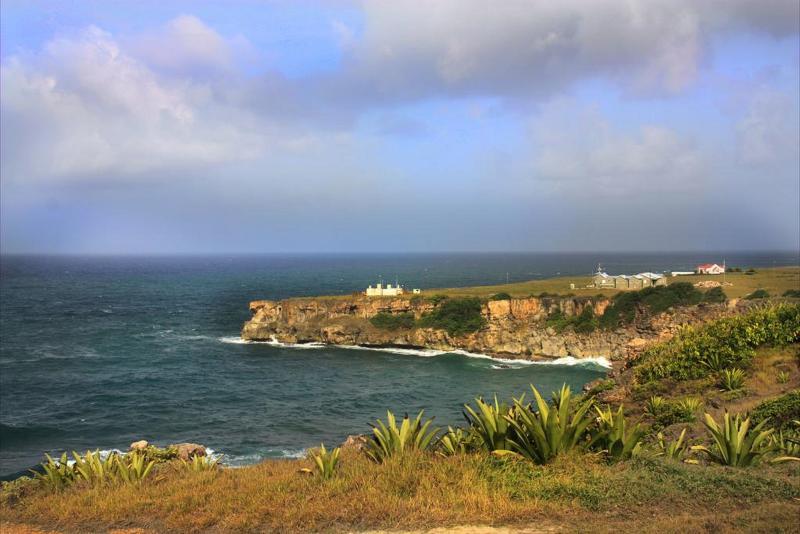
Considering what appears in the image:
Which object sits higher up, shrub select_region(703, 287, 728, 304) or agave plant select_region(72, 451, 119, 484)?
shrub select_region(703, 287, 728, 304)

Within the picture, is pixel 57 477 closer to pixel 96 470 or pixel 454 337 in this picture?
pixel 96 470

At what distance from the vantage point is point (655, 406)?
12.6 meters

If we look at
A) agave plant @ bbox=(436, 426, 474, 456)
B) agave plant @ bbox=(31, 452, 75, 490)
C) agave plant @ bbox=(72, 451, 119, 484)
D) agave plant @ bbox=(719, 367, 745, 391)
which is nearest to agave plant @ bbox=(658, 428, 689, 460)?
agave plant @ bbox=(436, 426, 474, 456)

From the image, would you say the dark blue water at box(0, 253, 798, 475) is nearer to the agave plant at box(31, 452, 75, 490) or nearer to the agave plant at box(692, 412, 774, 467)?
the agave plant at box(31, 452, 75, 490)

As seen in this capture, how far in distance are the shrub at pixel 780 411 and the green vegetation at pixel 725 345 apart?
13.3 feet

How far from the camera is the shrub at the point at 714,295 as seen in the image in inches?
1986

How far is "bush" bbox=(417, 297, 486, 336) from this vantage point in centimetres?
5700

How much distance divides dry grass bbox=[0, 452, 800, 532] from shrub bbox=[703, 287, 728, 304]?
4880 cm

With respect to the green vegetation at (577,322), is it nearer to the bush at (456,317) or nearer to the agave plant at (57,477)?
the bush at (456,317)

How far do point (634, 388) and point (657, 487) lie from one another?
8.67m

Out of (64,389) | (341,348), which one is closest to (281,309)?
(341,348)

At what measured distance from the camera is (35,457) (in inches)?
1059

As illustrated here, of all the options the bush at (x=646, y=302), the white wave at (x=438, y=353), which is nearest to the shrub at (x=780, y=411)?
the white wave at (x=438, y=353)

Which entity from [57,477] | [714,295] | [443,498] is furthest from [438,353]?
[443,498]
